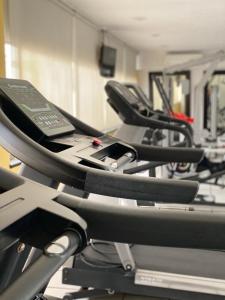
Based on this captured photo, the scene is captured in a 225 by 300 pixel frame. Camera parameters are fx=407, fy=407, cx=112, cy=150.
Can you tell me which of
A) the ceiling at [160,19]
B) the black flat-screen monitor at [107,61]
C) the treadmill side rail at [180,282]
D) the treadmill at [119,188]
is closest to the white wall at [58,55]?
the black flat-screen monitor at [107,61]

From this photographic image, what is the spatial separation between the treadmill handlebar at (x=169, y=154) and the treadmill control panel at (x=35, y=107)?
0.38 m

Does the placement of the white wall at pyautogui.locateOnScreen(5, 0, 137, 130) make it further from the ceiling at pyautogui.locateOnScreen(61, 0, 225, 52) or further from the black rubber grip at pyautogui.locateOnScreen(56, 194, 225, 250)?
the black rubber grip at pyautogui.locateOnScreen(56, 194, 225, 250)

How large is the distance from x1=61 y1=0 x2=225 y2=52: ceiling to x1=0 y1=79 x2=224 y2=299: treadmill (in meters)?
2.93

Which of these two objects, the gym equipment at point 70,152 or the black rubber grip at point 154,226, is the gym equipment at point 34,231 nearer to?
the black rubber grip at point 154,226

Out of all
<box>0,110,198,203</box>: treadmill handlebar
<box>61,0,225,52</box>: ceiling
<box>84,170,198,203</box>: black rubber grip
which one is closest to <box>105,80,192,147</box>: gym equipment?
<box>0,110,198,203</box>: treadmill handlebar

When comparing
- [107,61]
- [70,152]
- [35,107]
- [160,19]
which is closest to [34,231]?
[70,152]

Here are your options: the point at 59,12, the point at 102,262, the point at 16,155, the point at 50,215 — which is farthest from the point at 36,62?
the point at 50,215

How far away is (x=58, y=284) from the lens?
113 inches

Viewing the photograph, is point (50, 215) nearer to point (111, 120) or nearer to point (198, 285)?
point (198, 285)

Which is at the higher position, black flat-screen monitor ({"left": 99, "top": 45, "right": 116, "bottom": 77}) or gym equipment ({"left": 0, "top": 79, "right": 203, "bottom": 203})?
black flat-screen monitor ({"left": 99, "top": 45, "right": 116, "bottom": 77})

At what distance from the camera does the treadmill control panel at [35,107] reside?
1.45 metres

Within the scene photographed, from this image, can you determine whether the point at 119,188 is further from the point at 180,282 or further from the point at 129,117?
the point at 129,117

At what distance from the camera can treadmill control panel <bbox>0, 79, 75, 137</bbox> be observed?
1450mm

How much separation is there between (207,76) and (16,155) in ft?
15.5
